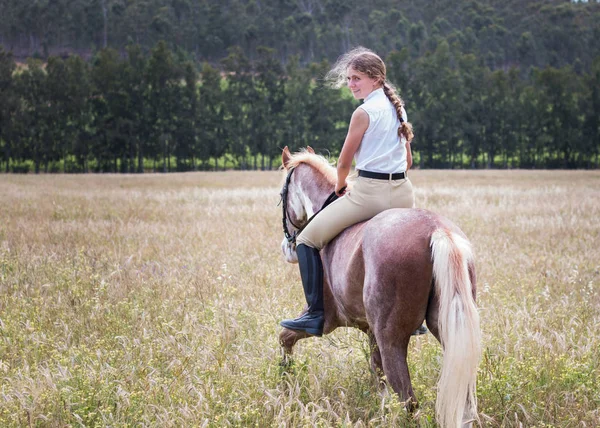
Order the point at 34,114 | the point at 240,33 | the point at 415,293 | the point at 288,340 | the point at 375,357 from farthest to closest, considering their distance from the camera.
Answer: the point at 240,33 → the point at 34,114 → the point at 288,340 → the point at 375,357 → the point at 415,293

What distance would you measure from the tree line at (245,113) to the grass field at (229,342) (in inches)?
2495

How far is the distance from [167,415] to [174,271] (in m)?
5.11

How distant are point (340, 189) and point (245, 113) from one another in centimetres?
7569

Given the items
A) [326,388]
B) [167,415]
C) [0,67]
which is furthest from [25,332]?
[0,67]

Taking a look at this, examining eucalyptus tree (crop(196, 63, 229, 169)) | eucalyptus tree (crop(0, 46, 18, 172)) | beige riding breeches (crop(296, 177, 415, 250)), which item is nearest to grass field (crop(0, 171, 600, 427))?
beige riding breeches (crop(296, 177, 415, 250))

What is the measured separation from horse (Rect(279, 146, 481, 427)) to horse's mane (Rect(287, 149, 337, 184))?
2.53 feet

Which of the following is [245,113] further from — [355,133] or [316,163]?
[355,133]

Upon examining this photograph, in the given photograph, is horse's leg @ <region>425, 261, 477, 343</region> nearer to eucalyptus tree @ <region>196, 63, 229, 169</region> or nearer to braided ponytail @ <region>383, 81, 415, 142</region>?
braided ponytail @ <region>383, 81, 415, 142</region>

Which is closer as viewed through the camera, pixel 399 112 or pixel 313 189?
pixel 399 112

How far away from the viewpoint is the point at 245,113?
79.2 meters

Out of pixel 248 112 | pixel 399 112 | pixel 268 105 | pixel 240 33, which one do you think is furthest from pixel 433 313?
pixel 240 33

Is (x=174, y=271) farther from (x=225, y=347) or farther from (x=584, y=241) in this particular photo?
(x=584, y=241)

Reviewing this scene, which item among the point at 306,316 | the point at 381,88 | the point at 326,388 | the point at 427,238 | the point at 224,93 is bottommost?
the point at 326,388

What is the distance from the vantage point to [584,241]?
41.1 feet
